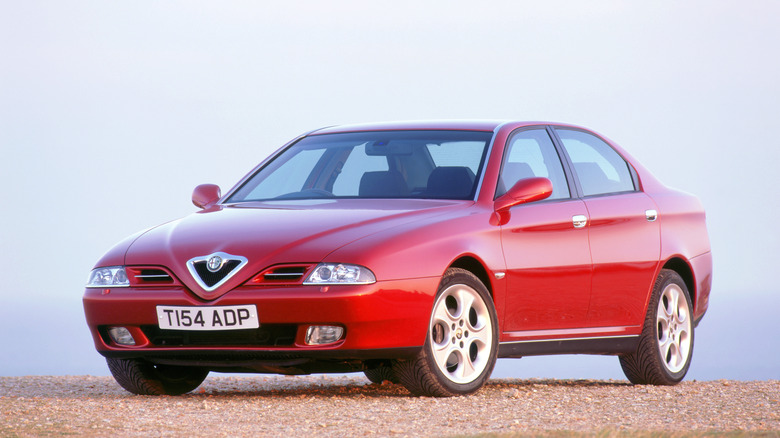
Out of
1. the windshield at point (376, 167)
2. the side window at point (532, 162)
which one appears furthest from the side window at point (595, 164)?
the windshield at point (376, 167)

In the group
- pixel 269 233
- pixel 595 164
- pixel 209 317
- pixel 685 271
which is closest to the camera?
pixel 209 317

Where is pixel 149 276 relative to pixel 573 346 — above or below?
above

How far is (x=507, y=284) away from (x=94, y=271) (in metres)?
2.38

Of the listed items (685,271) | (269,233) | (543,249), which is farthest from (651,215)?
(269,233)

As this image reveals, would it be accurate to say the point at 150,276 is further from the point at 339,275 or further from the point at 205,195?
the point at 205,195

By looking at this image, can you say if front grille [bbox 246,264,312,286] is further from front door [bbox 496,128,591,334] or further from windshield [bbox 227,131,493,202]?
front door [bbox 496,128,591,334]

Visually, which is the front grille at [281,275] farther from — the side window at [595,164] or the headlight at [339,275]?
the side window at [595,164]

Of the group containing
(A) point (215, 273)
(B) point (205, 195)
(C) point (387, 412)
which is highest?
(B) point (205, 195)

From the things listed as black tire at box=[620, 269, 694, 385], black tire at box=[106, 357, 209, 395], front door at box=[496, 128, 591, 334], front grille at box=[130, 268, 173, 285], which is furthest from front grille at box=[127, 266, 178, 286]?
black tire at box=[620, 269, 694, 385]

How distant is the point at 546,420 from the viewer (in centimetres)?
643

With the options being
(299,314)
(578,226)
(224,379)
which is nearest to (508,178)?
(578,226)

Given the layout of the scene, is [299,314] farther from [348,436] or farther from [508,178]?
[508,178]

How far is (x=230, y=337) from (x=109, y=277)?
901 millimetres

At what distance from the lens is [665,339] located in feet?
30.1
